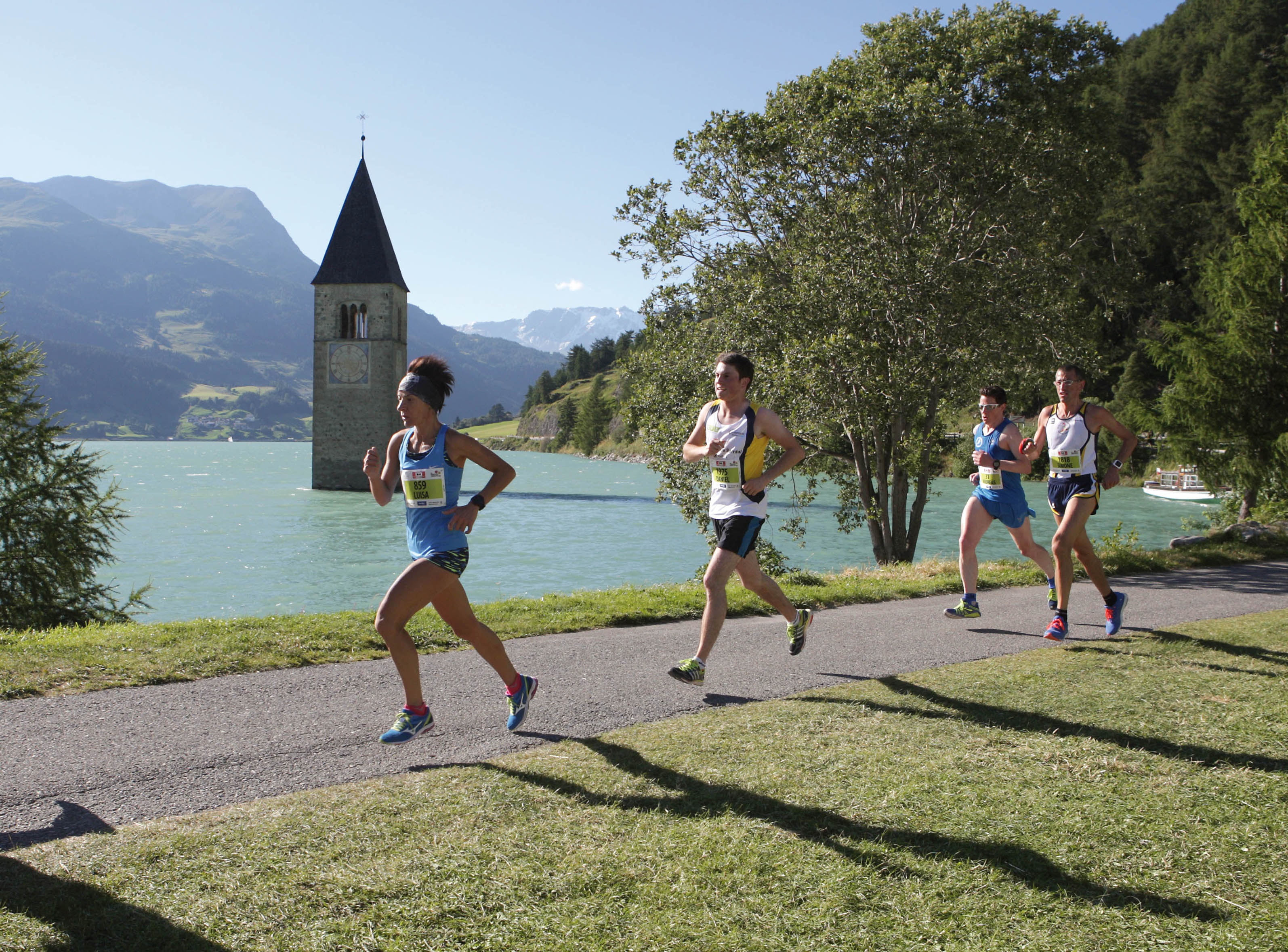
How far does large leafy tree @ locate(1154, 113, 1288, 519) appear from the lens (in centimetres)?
1788

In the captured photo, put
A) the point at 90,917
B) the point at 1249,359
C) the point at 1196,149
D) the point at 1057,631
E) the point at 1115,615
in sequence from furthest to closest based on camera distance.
Answer: the point at 1196,149 < the point at 1249,359 < the point at 1115,615 < the point at 1057,631 < the point at 90,917

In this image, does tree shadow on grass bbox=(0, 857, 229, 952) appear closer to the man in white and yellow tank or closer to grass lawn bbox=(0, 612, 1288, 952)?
grass lawn bbox=(0, 612, 1288, 952)

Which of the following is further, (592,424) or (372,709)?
(592,424)

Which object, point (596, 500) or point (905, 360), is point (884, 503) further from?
point (596, 500)

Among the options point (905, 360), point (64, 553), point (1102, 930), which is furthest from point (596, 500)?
point (1102, 930)

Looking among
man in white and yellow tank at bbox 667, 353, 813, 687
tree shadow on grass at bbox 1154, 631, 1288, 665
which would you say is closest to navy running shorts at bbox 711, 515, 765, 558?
man in white and yellow tank at bbox 667, 353, 813, 687

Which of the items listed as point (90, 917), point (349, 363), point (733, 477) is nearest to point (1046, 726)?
point (733, 477)

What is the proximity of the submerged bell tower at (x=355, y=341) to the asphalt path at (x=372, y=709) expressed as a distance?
66724 mm

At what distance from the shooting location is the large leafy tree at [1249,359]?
1788 cm

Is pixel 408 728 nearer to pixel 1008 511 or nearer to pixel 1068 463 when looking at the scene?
pixel 1008 511

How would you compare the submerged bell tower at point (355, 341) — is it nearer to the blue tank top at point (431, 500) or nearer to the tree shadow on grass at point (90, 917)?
the blue tank top at point (431, 500)

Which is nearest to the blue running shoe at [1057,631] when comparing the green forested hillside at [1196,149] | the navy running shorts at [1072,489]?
the navy running shorts at [1072,489]

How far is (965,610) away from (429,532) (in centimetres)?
541

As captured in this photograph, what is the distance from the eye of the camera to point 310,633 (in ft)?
24.8
